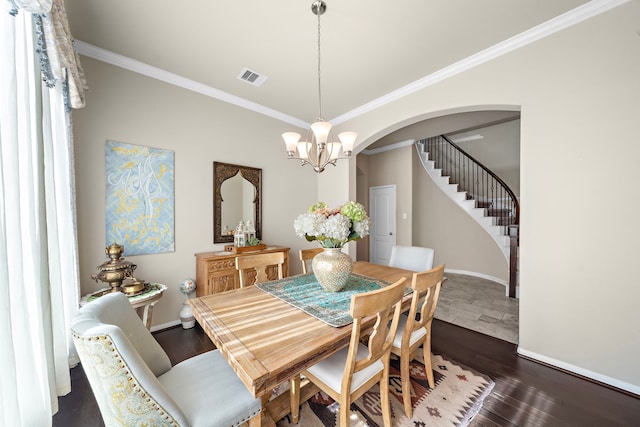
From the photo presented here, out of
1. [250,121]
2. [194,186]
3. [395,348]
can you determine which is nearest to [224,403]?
[395,348]

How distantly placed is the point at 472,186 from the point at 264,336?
239 inches

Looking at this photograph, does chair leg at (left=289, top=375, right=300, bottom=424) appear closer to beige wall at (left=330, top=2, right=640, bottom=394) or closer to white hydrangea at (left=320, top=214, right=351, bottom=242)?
white hydrangea at (left=320, top=214, right=351, bottom=242)

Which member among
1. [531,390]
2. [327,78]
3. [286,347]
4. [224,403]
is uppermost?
[327,78]

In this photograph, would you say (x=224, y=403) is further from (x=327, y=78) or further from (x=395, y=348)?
(x=327, y=78)

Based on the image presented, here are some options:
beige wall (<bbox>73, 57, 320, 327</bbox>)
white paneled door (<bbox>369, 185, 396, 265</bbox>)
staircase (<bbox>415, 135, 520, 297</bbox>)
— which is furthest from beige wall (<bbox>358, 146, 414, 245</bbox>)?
beige wall (<bbox>73, 57, 320, 327</bbox>)

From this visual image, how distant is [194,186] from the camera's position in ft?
9.61

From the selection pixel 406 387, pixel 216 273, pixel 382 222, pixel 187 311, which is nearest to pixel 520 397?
pixel 406 387

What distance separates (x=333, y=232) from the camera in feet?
5.06

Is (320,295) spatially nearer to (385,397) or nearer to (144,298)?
(385,397)

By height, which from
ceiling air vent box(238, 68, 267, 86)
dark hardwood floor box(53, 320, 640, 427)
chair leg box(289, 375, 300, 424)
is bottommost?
dark hardwood floor box(53, 320, 640, 427)

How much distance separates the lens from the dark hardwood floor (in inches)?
60.0

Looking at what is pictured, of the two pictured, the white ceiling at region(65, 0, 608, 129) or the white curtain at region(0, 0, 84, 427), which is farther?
the white ceiling at region(65, 0, 608, 129)

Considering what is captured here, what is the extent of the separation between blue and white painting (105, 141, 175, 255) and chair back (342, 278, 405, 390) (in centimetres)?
254

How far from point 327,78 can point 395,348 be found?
2926 millimetres
